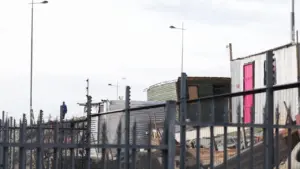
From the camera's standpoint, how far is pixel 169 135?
241 inches

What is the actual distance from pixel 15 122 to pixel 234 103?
8.91 metres

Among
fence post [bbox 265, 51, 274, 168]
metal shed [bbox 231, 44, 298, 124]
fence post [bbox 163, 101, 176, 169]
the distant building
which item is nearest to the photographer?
fence post [bbox 265, 51, 274, 168]

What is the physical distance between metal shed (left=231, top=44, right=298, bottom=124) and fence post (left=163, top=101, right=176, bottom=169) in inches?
24.4

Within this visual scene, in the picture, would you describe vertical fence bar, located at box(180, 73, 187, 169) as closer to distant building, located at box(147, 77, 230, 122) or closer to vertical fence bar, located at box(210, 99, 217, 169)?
vertical fence bar, located at box(210, 99, 217, 169)

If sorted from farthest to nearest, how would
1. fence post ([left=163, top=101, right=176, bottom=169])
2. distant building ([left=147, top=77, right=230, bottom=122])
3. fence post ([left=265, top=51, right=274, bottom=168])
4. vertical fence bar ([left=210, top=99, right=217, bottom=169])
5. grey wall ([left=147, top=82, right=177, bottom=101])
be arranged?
grey wall ([left=147, top=82, right=177, bottom=101]) → distant building ([left=147, top=77, right=230, bottom=122]) → vertical fence bar ([left=210, top=99, right=217, bottom=169]) → fence post ([left=163, top=101, right=176, bottom=169]) → fence post ([left=265, top=51, right=274, bottom=168])

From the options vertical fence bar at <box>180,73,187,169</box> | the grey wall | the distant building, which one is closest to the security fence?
vertical fence bar at <box>180,73,187,169</box>

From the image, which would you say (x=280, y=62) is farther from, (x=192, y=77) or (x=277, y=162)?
(x=277, y=162)

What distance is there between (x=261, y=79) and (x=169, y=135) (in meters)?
27.5

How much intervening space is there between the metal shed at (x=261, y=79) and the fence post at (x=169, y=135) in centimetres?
62

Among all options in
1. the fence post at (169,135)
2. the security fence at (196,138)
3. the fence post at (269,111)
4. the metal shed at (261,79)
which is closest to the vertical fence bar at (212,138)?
the security fence at (196,138)

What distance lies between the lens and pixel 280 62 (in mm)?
29906

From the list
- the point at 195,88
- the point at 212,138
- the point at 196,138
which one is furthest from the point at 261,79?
the point at 212,138

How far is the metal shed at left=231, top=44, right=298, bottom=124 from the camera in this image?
20.7 feet

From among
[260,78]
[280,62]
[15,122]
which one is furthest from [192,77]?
[15,122]
